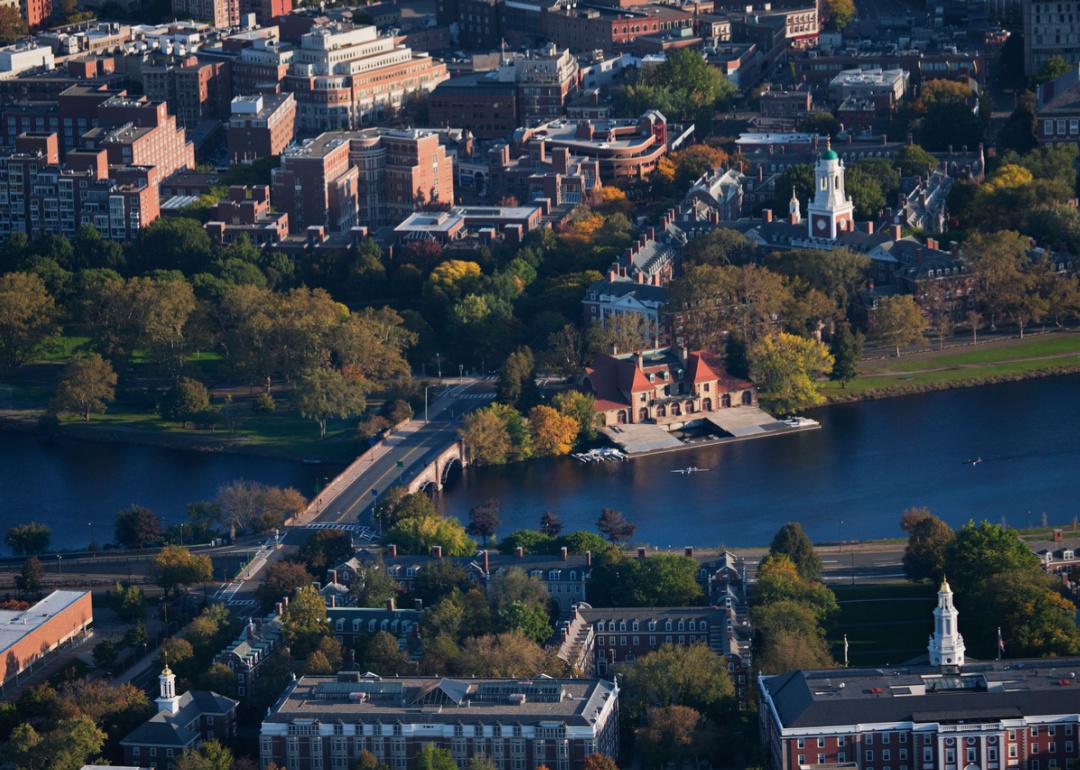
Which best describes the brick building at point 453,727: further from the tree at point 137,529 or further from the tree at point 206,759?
the tree at point 137,529

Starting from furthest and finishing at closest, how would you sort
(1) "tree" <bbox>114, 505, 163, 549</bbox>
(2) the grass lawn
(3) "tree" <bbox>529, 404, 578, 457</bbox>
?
(3) "tree" <bbox>529, 404, 578, 457</bbox> → (1) "tree" <bbox>114, 505, 163, 549</bbox> → (2) the grass lawn

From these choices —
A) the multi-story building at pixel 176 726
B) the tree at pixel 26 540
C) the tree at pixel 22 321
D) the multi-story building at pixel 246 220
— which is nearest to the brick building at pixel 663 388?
the multi-story building at pixel 246 220

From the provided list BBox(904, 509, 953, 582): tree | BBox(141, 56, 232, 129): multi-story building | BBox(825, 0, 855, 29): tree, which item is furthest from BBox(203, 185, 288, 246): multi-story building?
BBox(904, 509, 953, 582): tree

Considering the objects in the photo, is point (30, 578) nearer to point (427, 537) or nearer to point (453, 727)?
point (427, 537)

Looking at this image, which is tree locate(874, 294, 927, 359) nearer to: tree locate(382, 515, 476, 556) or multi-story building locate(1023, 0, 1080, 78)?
tree locate(382, 515, 476, 556)

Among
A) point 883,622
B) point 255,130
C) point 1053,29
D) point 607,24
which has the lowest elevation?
point 883,622

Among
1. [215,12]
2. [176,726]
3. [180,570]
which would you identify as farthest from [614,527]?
[215,12]
